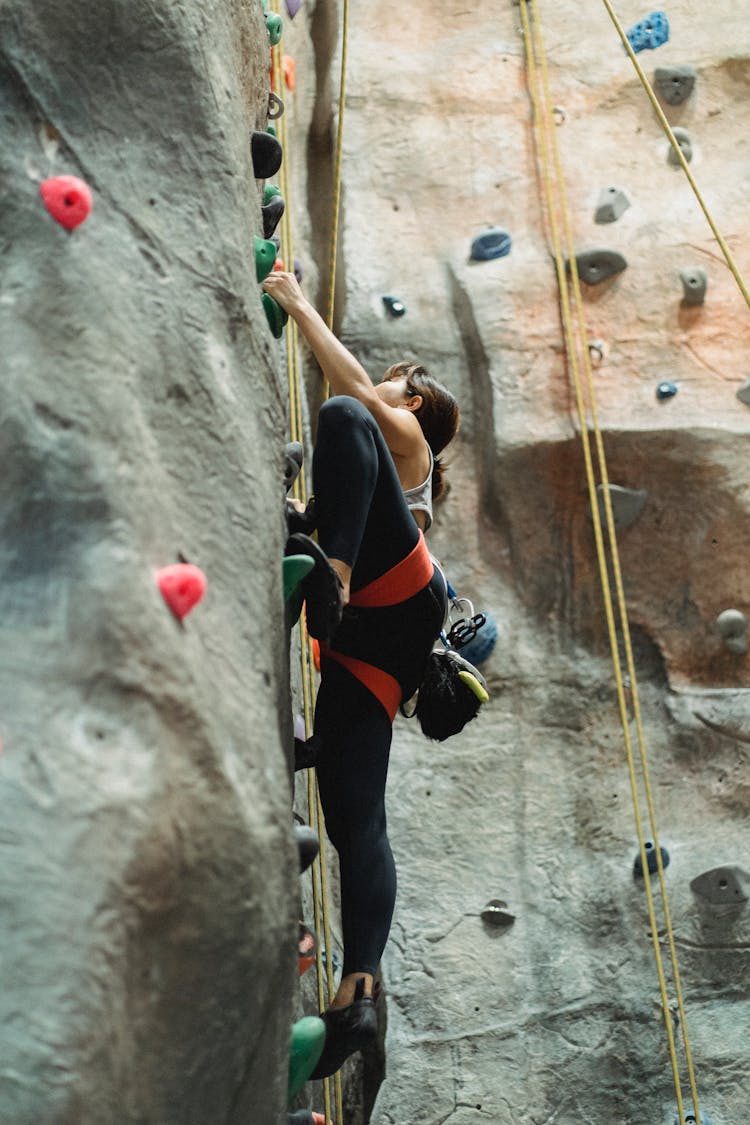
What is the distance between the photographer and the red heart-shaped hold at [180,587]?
1.61 meters

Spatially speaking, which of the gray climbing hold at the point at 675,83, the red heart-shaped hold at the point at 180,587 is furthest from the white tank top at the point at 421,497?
the gray climbing hold at the point at 675,83

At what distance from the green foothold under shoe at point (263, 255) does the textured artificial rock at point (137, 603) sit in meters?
0.09

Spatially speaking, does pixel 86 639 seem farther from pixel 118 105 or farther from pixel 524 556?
pixel 524 556

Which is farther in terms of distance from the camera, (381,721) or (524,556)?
(524,556)

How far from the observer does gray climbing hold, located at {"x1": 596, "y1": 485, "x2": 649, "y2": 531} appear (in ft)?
11.8

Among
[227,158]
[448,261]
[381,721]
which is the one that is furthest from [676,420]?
[227,158]

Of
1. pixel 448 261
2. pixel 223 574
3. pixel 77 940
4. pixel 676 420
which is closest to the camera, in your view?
pixel 77 940

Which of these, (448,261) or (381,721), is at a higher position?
(381,721)

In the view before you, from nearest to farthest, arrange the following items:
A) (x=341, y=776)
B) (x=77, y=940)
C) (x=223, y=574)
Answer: (x=77, y=940) → (x=223, y=574) → (x=341, y=776)

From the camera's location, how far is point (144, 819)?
4.83 feet

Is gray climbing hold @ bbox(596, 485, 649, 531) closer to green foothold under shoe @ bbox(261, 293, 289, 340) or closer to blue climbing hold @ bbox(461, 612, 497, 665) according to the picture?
blue climbing hold @ bbox(461, 612, 497, 665)

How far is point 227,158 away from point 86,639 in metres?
0.78

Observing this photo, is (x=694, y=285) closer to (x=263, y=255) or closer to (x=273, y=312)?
(x=273, y=312)

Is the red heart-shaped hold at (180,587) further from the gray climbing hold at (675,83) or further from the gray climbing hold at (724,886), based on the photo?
the gray climbing hold at (675,83)
